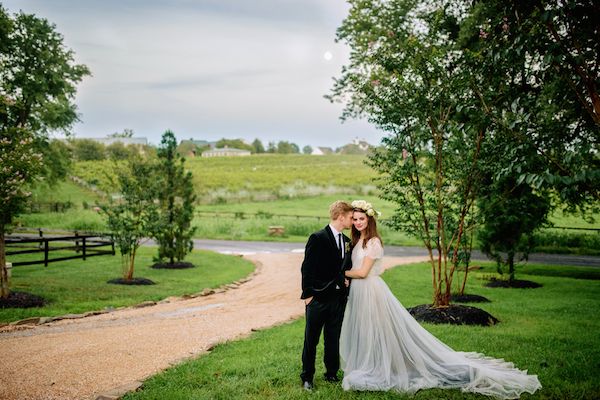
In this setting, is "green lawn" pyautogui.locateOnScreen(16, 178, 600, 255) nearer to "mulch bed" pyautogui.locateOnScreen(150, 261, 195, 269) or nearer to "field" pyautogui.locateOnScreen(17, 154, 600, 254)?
"field" pyautogui.locateOnScreen(17, 154, 600, 254)

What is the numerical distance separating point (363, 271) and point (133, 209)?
1299 centimetres

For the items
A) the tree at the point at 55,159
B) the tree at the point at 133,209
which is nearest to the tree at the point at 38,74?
the tree at the point at 55,159

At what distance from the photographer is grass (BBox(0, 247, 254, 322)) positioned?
40.1 feet

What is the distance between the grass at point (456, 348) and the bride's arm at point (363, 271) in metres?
1.45

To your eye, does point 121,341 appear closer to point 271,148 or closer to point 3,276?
point 3,276

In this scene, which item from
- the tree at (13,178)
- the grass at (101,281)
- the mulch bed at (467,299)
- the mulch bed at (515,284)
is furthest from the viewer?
the mulch bed at (515,284)

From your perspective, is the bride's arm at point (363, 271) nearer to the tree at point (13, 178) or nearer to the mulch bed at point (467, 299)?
the mulch bed at point (467, 299)

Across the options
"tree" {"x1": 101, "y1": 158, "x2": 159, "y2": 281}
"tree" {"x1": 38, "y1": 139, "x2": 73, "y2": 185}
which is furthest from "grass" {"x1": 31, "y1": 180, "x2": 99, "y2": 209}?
"tree" {"x1": 101, "y1": 158, "x2": 159, "y2": 281}

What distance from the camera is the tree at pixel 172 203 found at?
781 inches

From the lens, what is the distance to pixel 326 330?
608cm

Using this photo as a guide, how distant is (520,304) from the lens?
12484mm

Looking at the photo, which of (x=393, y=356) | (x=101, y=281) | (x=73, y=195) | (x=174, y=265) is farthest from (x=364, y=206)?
(x=73, y=195)

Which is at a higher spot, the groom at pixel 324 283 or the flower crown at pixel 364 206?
the flower crown at pixel 364 206

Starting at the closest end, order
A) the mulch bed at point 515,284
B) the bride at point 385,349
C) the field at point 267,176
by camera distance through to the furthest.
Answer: the bride at point 385,349 < the mulch bed at point 515,284 < the field at point 267,176
